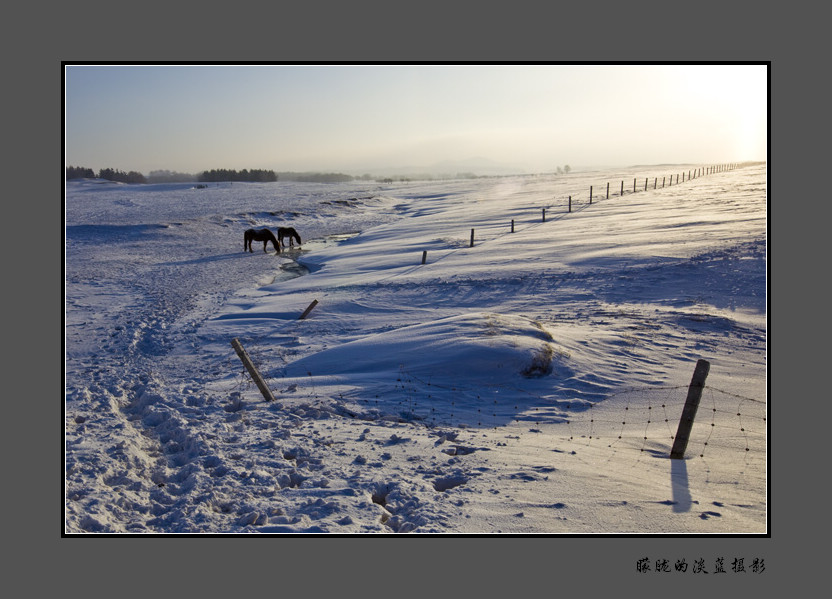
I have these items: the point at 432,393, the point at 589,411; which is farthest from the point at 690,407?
the point at 432,393

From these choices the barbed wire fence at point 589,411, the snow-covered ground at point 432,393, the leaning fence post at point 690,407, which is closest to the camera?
the snow-covered ground at point 432,393

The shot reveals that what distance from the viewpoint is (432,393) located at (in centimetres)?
923

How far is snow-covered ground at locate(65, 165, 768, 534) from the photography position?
220 inches

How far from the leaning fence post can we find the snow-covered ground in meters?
0.13

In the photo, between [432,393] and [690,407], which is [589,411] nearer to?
[690,407]

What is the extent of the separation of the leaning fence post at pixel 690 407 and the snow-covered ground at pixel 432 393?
132 millimetres

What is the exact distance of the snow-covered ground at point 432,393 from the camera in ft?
18.3

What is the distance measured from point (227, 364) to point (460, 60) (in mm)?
7752

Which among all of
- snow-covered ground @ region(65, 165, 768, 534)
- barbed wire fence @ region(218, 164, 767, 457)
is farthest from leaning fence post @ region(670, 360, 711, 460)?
barbed wire fence @ region(218, 164, 767, 457)

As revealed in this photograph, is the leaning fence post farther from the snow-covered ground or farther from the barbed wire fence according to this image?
the barbed wire fence

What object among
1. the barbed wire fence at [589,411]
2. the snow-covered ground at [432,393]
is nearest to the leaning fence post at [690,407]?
the snow-covered ground at [432,393]

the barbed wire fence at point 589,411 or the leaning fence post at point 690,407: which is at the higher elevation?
the leaning fence post at point 690,407

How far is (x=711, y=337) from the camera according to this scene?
1165 centimetres

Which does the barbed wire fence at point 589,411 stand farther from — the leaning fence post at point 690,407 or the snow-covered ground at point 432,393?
the leaning fence post at point 690,407
